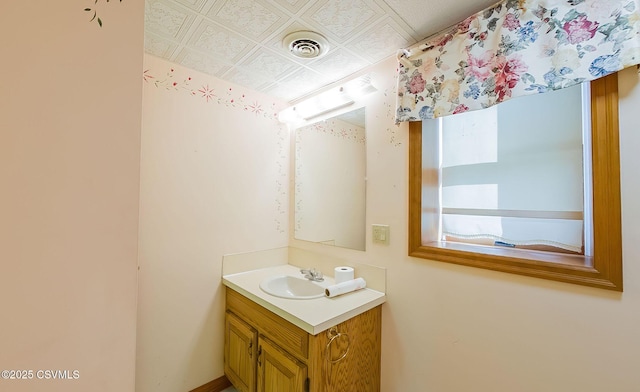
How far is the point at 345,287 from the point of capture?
1.47 meters

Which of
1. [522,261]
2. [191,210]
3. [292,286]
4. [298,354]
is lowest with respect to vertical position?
[298,354]

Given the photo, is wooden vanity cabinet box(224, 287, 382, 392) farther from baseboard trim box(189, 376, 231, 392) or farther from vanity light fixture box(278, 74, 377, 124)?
vanity light fixture box(278, 74, 377, 124)

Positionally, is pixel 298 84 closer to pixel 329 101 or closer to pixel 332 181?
pixel 329 101

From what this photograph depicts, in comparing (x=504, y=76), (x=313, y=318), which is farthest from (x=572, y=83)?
(x=313, y=318)

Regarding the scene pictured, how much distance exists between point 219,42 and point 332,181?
1.14 m

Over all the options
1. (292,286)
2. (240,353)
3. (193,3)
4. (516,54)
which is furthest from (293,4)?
(240,353)

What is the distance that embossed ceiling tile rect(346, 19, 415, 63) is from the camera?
1.27 metres

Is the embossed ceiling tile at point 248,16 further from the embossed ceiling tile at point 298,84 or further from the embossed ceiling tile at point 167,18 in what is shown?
the embossed ceiling tile at point 298,84

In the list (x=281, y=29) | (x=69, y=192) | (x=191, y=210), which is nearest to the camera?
(x=69, y=192)

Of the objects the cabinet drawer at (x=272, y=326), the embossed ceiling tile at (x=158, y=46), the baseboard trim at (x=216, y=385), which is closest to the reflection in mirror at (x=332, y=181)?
the cabinet drawer at (x=272, y=326)

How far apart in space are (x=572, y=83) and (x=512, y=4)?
424mm

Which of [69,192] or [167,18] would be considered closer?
[69,192]

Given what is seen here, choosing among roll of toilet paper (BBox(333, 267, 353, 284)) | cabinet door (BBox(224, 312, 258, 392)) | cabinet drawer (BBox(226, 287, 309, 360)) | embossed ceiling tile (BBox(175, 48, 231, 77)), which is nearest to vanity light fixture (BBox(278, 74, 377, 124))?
embossed ceiling tile (BBox(175, 48, 231, 77))

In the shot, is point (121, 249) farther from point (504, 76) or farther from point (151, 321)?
point (504, 76)
